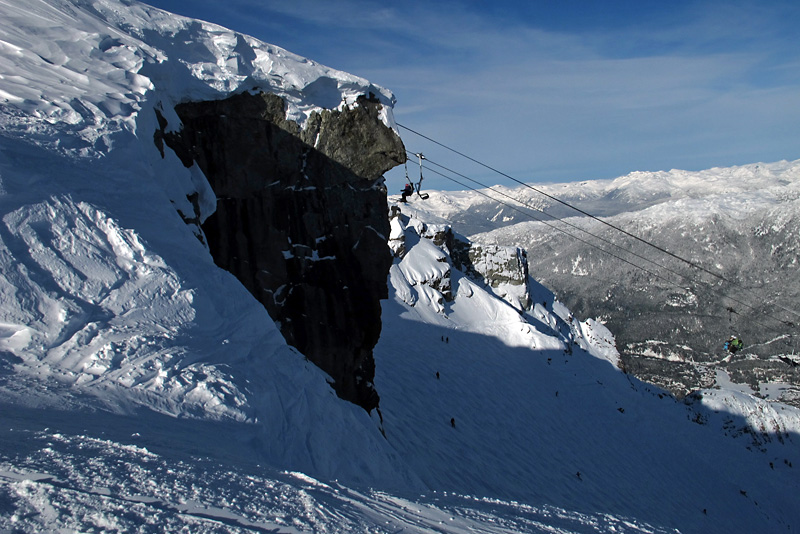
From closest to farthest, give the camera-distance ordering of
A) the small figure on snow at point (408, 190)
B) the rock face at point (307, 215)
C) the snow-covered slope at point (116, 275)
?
the snow-covered slope at point (116, 275) → the rock face at point (307, 215) → the small figure on snow at point (408, 190)

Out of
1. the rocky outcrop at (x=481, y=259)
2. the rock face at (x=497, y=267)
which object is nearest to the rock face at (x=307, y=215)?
the rocky outcrop at (x=481, y=259)

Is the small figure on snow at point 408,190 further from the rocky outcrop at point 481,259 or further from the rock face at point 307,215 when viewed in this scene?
the rocky outcrop at point 481,259

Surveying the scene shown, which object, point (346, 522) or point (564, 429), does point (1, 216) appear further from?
point (564, 429)

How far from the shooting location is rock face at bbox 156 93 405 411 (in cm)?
1611

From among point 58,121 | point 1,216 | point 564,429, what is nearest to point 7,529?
point 1,216

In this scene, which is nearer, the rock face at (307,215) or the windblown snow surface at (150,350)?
the windblown snow surface at (150,350)

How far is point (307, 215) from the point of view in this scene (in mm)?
17453

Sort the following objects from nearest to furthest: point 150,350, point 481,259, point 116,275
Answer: point 150,350 < point 116,275 < point 481,259

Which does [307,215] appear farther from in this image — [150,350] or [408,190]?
[150,350]

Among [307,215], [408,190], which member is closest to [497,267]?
[408,190]

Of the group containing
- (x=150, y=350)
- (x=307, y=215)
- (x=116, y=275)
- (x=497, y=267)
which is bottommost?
(x=150, y=350)

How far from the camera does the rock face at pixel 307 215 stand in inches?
634

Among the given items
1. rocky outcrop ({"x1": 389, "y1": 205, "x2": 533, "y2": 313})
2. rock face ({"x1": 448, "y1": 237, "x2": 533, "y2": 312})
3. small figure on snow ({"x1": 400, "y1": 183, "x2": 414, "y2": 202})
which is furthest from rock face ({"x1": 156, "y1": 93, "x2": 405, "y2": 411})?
rock face ({"x1": 448, "y1": 237, "x2": 533, "y2": 312})

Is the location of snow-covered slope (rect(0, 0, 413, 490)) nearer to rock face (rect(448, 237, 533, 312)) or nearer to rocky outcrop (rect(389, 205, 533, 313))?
rocky outcrop (rect(389, 205, 533, 313))
